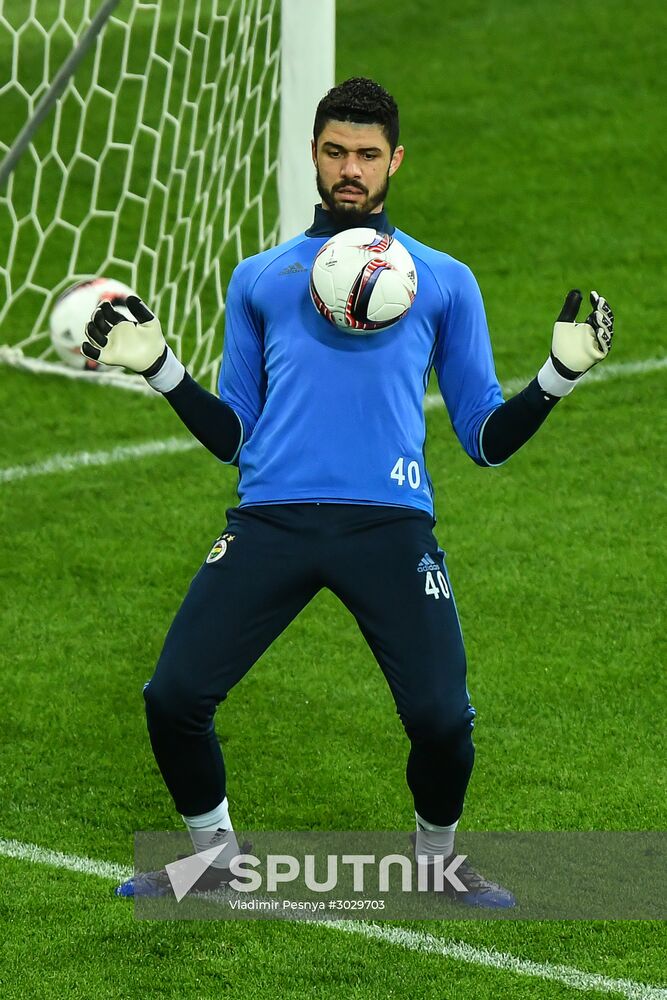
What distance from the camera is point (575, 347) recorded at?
436 centimetres

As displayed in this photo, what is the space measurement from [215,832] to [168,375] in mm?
1289

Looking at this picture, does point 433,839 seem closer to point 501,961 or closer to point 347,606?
point 501,961

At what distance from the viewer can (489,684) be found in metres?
6.01

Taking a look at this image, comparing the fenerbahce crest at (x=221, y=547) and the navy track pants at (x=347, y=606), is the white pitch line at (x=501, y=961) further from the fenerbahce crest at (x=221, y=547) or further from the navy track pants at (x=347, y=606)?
the fenerbahce crest at (x=221, y=547)

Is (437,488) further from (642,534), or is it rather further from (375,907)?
(375,907)

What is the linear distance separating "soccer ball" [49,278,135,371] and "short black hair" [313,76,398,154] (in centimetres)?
454

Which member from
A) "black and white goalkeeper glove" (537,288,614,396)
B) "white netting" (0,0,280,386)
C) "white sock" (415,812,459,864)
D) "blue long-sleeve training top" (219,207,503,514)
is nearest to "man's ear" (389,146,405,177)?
"blue long-sleeve training top" (219,207,503,514)

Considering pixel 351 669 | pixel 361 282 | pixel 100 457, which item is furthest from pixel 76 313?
pixel 361 282

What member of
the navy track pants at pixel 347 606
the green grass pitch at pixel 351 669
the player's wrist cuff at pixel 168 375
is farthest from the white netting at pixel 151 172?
the navy track pants at pixel 347 606

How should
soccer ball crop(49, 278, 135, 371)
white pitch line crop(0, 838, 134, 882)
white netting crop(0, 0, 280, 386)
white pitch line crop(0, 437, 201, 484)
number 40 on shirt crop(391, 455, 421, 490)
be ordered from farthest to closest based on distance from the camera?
white netting crop(0, 0, 280, 386)
soccer ball crop(49, 278, 135, 371)
white pitch line crop(0, 437, 201, 484)
white pitch line crop(0, 838, 134, 882)
number 40 on shirt crop(391, 455, 421, 490)

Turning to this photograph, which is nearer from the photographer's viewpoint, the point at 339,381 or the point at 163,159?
the point at 339,381

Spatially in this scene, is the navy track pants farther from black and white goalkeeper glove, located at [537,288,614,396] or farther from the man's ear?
the man's ear

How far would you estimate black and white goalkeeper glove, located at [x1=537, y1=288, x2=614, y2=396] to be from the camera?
434 centimetres
